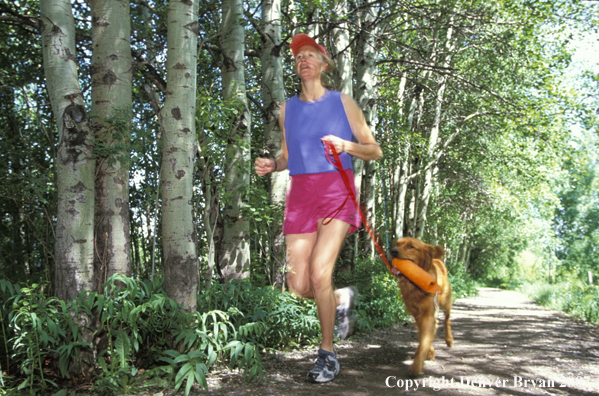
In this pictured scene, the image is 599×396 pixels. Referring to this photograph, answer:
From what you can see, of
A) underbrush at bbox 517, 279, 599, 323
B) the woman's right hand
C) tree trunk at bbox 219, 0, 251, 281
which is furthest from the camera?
underbrush at bbox 517, 279, 599, 323

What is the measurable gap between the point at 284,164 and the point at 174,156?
966 millimetres

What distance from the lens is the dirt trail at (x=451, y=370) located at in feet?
10.7

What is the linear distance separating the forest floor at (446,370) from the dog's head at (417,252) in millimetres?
948

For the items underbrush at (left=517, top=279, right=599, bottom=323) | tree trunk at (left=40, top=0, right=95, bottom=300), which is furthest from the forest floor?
underbrush at (left=517, top=279, right=599, bottom=323)

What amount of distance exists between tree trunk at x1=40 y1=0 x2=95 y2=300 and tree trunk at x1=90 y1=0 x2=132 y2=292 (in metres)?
0.20

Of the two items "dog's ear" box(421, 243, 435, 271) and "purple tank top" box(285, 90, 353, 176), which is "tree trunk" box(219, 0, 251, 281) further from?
"dog's ear" box(421, 243, 435, 271)

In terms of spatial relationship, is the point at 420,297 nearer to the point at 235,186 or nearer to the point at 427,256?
the point at 427,256

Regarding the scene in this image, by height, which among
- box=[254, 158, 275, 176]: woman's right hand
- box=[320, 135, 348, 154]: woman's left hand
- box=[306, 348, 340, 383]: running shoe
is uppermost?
box=[320, 135, 348, 154]: woman's left hand

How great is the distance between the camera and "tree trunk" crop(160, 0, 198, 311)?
367 cm

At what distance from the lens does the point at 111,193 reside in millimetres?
3859

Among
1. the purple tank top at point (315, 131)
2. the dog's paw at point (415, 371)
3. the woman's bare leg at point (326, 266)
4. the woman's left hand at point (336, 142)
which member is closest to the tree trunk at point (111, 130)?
the purple tank top at point (315, 131)

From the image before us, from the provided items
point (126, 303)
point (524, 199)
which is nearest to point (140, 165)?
point (126, 303)

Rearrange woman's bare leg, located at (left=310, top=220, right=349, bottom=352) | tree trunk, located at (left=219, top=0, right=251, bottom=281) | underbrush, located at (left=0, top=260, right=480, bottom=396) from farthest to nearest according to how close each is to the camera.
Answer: tree trunk, located at (left=219, top=0, right=251, bottom=281) < woman's bare leg, located at (left=310, top=220, right=349, bottom=352) < underbrush, located at (left=0, top=260, right=480, bottom=396)

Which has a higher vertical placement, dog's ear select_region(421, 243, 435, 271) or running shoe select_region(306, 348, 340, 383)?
dog's ear select_region(421, 243, 435, 271)
